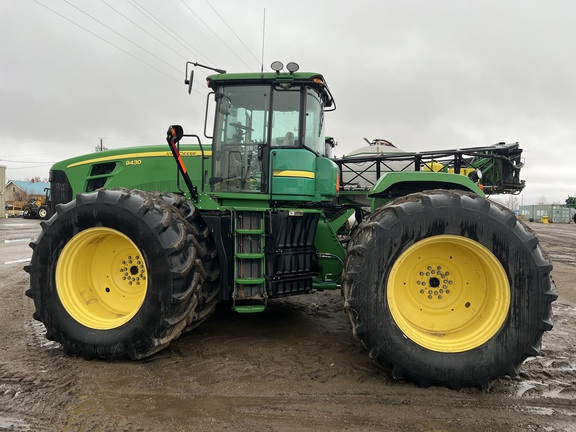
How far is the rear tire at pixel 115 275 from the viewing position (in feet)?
10.9

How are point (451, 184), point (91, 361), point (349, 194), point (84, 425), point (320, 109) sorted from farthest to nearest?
1. point (349, 194)
2. point (320, 109)
3. point (451, 184)
4. point (91, 361)
5. point (84, 425)

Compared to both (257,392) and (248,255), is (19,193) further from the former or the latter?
(257,392)

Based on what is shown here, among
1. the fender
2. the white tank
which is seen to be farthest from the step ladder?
the white tank

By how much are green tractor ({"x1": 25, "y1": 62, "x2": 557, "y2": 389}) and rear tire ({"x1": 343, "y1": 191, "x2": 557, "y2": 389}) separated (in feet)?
0.03

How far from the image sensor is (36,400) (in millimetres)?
2762

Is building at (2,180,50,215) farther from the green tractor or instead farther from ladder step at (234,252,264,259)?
ladder step at (234,252,264,259)

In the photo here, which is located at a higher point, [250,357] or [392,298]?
[392,298]

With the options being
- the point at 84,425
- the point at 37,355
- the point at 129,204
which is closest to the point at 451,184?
the point at 129,204

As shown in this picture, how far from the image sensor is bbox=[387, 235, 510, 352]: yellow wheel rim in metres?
3.06

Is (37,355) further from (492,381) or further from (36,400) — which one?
(492,381)


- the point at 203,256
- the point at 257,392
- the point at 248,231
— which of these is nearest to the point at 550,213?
the point at 248,231

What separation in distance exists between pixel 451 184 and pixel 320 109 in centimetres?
166

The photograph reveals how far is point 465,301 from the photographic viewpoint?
326cm

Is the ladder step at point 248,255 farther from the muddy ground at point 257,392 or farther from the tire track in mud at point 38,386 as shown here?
the tire track in mud at point 38,386
